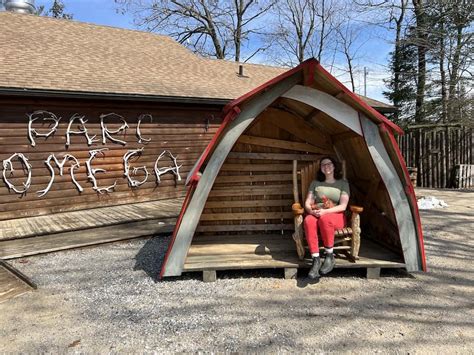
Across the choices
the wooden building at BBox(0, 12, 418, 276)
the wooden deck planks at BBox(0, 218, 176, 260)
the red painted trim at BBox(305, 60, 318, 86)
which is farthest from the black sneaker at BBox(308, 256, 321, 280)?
the wooden building at BBox(0, 12, 418, 276)

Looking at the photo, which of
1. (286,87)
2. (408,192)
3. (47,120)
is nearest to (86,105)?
(47,120)

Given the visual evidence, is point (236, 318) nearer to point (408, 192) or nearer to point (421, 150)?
point (408, 192)

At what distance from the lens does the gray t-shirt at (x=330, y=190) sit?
432cm

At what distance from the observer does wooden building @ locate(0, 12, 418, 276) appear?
6859 mm

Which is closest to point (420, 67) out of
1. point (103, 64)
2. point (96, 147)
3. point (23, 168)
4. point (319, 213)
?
point (103, 64)

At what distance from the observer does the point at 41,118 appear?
7.53 metres

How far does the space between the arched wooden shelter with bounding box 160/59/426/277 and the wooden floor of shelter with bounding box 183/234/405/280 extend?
0.01 metres

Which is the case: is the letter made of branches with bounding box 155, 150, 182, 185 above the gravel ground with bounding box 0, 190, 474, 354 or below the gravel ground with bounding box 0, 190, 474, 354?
above

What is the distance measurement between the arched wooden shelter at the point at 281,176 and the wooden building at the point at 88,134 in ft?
6.28

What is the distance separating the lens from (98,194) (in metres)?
8.39

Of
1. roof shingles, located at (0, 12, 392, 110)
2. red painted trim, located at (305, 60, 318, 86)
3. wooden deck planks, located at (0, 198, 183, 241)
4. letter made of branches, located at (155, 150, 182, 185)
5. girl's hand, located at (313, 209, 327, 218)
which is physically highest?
roof shingles, located at (0, 12, 392, 110)

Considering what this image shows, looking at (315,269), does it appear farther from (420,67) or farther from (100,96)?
(420,67)

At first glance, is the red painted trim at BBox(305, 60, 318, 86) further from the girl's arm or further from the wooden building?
the wooden building

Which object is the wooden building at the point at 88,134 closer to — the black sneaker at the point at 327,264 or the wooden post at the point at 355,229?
the black sneaker at the point at 327,264
